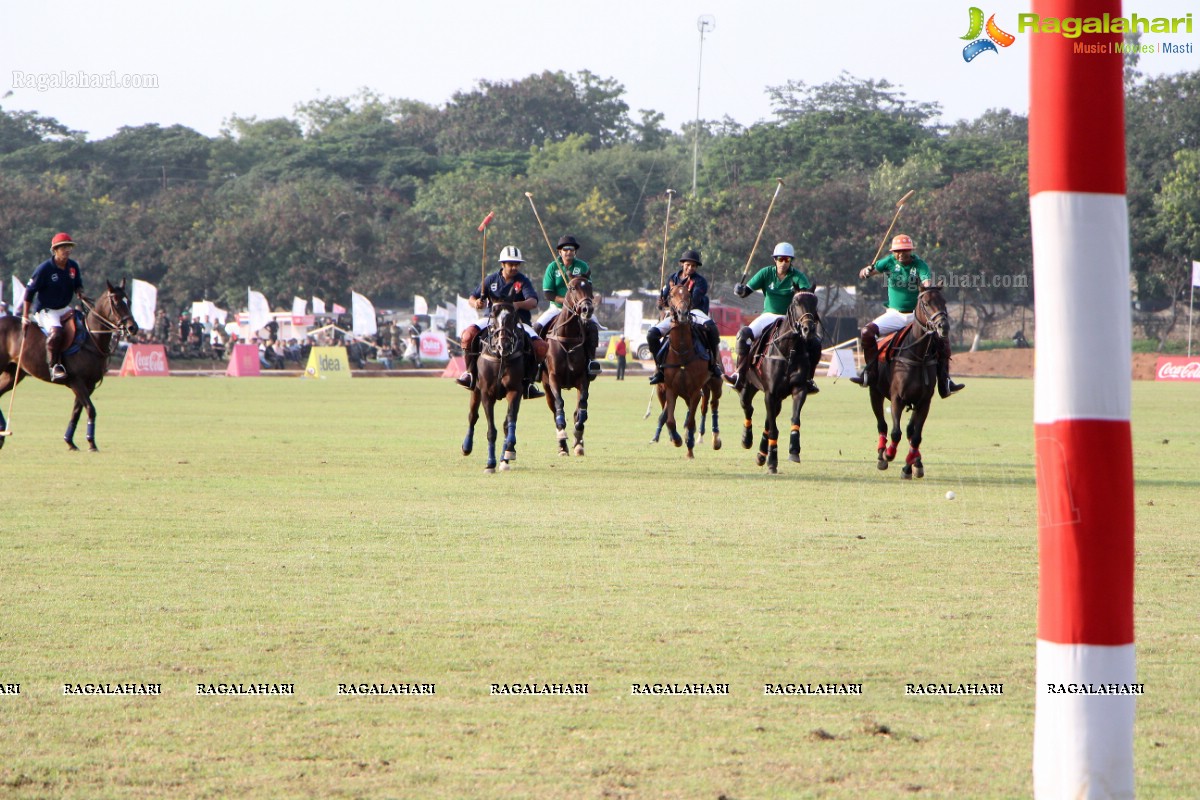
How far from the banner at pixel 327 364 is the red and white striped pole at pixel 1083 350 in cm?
4810

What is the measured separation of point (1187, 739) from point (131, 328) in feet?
50.4

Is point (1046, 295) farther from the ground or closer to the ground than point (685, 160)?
closer to the ground

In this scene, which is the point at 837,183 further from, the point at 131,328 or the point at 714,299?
the point at 131,328

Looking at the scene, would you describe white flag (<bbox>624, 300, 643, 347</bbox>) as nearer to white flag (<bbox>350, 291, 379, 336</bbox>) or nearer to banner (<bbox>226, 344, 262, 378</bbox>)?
white flag (<bbox>350, 291, 379, 336</bbox>)

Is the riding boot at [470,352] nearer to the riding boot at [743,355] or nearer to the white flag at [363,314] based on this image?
the riding boot at [743,355]

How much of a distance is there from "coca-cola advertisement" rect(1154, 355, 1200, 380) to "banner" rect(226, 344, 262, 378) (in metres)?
31.6

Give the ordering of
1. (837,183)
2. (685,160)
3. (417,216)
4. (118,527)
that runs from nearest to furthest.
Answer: (118,527) < (837,183) < (417,216) < (685,160)

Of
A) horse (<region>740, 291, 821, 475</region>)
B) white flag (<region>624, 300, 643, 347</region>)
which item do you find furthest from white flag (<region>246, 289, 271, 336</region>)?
horse (<region>740, 291, 821, 475</region>)

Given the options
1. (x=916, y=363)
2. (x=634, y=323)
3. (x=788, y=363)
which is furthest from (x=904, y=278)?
(x=634, y=323)

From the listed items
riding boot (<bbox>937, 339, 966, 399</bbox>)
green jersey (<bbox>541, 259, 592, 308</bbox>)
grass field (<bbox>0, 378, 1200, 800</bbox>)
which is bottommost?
grass field (<bbox>0, 378, 1200, 800</bbox>)

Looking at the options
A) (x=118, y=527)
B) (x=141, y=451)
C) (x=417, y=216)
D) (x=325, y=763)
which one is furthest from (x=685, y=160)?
(x=325, y=763)

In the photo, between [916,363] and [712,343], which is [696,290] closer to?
[712,343]

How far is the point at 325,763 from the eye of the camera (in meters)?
5.12

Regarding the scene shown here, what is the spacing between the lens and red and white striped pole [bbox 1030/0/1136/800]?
10.9 feet
